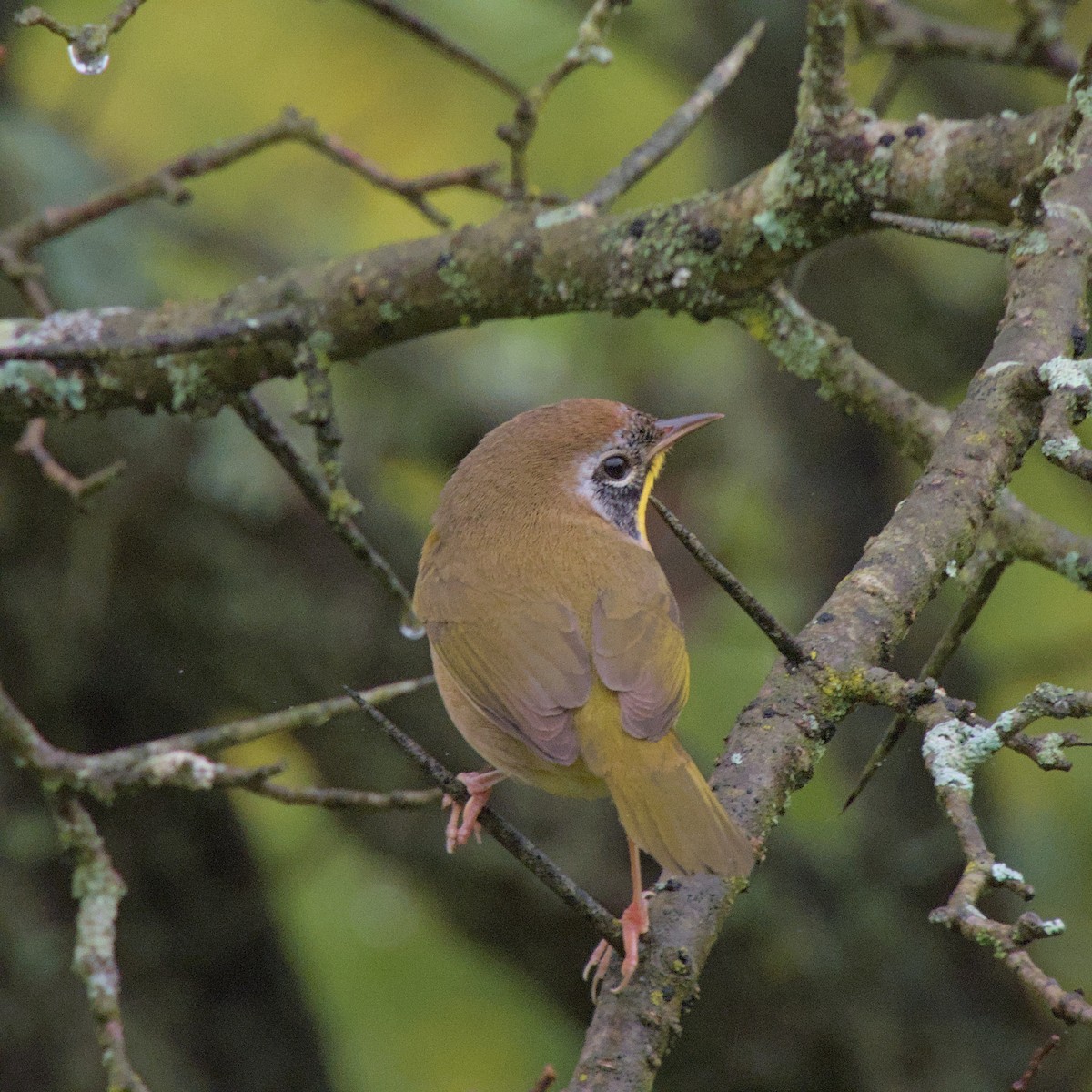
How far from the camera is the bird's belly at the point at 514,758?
320 centimetres

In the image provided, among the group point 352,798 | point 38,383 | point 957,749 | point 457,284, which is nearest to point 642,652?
point 352,798

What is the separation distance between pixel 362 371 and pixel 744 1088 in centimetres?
335

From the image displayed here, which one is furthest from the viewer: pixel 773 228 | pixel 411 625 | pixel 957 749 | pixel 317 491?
pixel 411 625

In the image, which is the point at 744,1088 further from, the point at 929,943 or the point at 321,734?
the point at 321,734

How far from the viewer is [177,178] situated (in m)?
4.10

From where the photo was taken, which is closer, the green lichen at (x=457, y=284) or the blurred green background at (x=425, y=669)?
the green lichen at (x=457, y=284)

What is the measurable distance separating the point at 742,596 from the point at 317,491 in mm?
1580

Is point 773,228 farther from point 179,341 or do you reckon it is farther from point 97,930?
point 97,930

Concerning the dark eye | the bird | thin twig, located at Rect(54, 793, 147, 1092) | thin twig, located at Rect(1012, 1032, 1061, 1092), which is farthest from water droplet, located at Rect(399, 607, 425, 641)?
thin twig, located at Rect(1012, 1032, 1061, 1092)

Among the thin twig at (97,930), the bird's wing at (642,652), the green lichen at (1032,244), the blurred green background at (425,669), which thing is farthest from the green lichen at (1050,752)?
the blurred green background at (425,669)

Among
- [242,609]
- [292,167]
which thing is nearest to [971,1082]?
[242,609]

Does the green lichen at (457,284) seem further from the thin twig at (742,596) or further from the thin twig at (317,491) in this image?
the thin twig at (742,596)

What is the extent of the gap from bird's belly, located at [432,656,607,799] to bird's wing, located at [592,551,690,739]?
0.18 meters

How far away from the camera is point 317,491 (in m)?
3.50
